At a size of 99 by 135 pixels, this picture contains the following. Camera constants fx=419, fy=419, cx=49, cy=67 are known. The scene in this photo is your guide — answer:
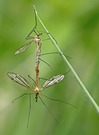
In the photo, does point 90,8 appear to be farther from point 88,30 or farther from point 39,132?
point 39,132

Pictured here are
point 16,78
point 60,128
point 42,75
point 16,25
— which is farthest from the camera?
point 16,25

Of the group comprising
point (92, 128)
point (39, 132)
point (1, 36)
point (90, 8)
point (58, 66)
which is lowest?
point (92, 128)

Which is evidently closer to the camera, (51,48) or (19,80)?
(19,80)

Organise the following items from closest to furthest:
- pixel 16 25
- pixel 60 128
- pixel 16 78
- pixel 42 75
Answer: pixel 16 78, pixel 60 128, pixel 42 75, pixel 16 25

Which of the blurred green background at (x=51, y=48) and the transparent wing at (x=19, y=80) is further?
the blurred green background at (x=51, y=48)

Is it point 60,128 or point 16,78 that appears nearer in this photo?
point 16,78

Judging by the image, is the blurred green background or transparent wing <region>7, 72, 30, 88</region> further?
the blurred green background

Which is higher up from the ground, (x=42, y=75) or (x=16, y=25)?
(x=16, y=25)

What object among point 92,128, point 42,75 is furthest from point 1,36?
point 92,128

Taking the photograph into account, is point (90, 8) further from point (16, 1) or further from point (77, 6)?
point (16, 1)
